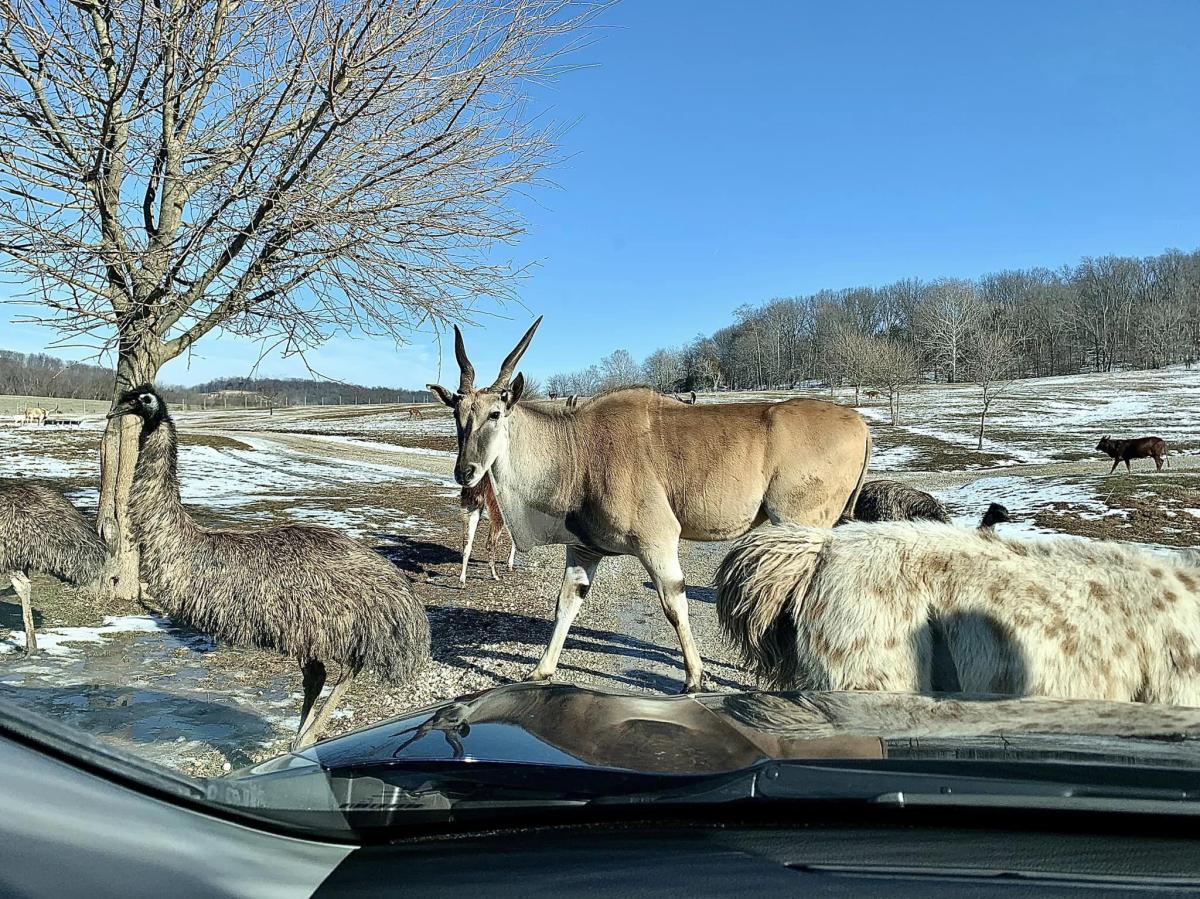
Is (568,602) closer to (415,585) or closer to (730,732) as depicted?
(415,585)

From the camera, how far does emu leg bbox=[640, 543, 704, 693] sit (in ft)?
22.4

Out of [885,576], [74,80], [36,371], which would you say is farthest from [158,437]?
[36,371]

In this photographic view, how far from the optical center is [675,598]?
22.9ft

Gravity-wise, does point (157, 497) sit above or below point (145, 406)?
below

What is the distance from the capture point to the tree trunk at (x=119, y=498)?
9.27 metres

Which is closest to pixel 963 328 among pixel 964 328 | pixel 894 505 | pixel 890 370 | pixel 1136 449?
pixel 964 328

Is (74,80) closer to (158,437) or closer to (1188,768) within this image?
(158,437)

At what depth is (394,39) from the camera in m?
7.60

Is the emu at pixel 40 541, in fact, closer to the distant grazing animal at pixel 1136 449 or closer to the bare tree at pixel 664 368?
the distant grazing animal at pixel 1136 449

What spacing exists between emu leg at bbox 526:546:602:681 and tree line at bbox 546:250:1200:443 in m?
64.2

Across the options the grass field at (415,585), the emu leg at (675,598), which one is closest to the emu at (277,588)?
the grass field at (415,585)

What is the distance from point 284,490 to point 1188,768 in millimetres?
21102

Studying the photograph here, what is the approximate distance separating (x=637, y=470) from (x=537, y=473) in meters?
0.90

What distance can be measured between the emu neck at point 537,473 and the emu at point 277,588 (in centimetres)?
164
